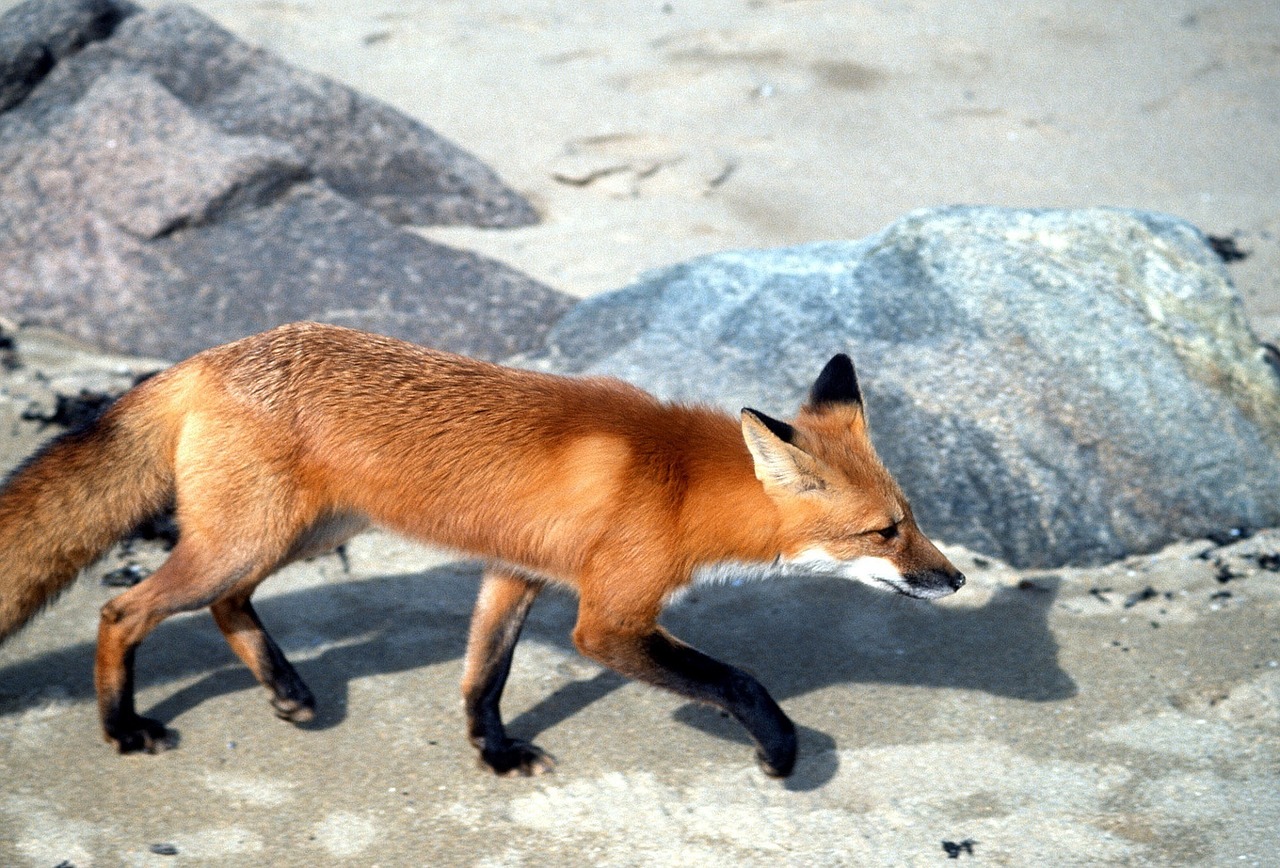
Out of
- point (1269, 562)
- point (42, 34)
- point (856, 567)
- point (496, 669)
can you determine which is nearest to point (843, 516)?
point (856, 567)

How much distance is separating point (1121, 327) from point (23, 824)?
4564 mm

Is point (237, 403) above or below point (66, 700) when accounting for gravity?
above

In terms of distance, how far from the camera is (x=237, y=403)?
3568 mm

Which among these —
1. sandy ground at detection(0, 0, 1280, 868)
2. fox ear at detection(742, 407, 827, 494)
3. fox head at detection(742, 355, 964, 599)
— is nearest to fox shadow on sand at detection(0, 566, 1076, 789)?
sandy ground at detection(0, 0, 1280, 868)

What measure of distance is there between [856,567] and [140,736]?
2210 mm

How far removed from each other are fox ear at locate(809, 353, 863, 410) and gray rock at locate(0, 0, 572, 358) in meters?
2.67

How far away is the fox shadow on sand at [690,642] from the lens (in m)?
4.10

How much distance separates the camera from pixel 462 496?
361 cm

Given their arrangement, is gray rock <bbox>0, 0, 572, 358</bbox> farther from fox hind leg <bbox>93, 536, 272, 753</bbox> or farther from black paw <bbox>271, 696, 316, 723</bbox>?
fox hind leg <bbox>93, 536, 272, 753</bbox>

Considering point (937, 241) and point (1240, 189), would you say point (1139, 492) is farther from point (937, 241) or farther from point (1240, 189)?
point (1240, 189)

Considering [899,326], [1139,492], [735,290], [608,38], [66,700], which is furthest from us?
[608,38]

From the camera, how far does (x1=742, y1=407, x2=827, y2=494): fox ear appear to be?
3344 millimetres

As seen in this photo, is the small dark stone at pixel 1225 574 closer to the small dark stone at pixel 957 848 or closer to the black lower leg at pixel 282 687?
the small dark stone at pixel 957 848

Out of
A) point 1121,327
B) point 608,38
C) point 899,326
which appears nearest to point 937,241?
point 899,326
